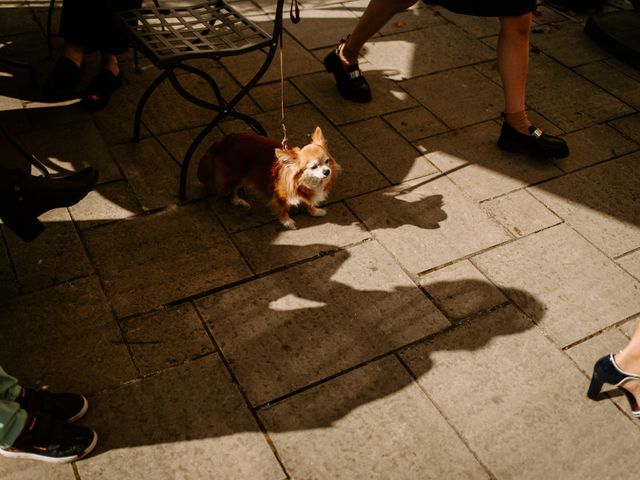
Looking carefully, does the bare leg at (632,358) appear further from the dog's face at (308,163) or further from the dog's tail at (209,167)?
the dog's tail at (209,167)

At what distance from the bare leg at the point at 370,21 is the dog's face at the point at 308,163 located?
1.38m

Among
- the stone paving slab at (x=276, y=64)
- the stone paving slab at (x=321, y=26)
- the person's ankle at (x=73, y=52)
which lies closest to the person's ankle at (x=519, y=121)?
the stone paving slab at (x=276, y=64)

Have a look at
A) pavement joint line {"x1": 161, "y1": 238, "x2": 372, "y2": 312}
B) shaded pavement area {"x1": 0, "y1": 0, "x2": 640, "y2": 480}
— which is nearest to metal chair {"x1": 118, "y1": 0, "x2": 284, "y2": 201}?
shaded pavement area {"x1": 0, "y1": 0, "x2": 640, "y2": 480}

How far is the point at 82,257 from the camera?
272cm

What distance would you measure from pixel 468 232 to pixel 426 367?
3.15 feet

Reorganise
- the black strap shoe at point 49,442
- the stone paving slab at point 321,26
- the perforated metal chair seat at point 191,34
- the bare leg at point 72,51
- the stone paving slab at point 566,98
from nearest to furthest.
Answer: the black strap shoe at point 49,442 → the perforated metal chair seat at point 191,34 → the bare leg at point 72,51 → the stone paving slab at point 566,98 → the stone paving slab at point 321,26

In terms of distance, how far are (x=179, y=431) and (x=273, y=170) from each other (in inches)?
51.5

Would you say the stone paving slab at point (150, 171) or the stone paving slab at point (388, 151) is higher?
the stone paving slab at point (388, 151)

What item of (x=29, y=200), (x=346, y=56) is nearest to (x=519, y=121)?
(x=346, y=56)

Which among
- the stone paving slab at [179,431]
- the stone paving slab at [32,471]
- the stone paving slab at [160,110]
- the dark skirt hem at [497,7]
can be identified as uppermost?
the dark skirt hem at [497,7]

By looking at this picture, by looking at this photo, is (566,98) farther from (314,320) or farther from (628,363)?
(314,320)

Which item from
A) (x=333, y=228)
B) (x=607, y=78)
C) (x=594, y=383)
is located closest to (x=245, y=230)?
(x=333, y=228)

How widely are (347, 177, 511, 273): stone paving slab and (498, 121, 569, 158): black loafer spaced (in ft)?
1.87

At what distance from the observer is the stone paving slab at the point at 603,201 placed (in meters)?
3.07
